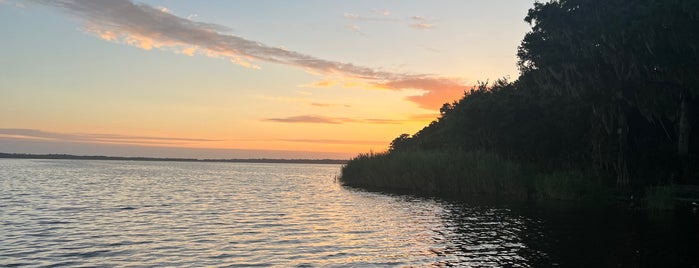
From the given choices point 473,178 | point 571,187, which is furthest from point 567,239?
point 473,178

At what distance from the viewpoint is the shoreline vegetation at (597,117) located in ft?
113

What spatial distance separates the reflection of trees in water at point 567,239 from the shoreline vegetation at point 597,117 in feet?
24.6

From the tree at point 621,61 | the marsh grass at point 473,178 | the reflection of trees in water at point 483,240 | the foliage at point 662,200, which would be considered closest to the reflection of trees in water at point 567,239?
the reflection of trees in water at point 483,240

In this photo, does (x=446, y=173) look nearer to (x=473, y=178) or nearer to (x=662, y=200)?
(x=473, y=178)

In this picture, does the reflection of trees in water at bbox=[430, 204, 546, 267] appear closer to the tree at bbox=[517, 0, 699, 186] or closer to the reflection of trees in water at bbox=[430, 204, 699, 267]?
the reflection of trees in water at bbox=[430, 204, 699, 267]

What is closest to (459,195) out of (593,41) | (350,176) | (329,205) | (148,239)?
(329,205)

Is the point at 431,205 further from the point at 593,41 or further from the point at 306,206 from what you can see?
the point at 593,41

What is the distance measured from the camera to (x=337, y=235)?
23.0 m

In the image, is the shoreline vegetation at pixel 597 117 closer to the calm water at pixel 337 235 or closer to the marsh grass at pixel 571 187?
the marsh grass at pixel 571 187

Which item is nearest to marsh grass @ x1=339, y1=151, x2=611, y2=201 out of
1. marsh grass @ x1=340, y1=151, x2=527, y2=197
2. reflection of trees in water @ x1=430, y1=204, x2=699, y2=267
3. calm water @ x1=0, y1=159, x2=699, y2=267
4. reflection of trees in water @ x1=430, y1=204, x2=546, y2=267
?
marsh grass @ x1=340, y1=151, x2=527, y2=197

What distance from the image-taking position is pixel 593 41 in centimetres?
3875

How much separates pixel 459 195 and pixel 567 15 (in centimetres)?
1635

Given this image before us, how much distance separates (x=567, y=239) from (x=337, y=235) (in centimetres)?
932

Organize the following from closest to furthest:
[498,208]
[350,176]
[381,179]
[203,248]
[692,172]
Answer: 1. [203,248]
2. [498,208]
3. [692,172]
4. [381,179]
5. [350,176]
